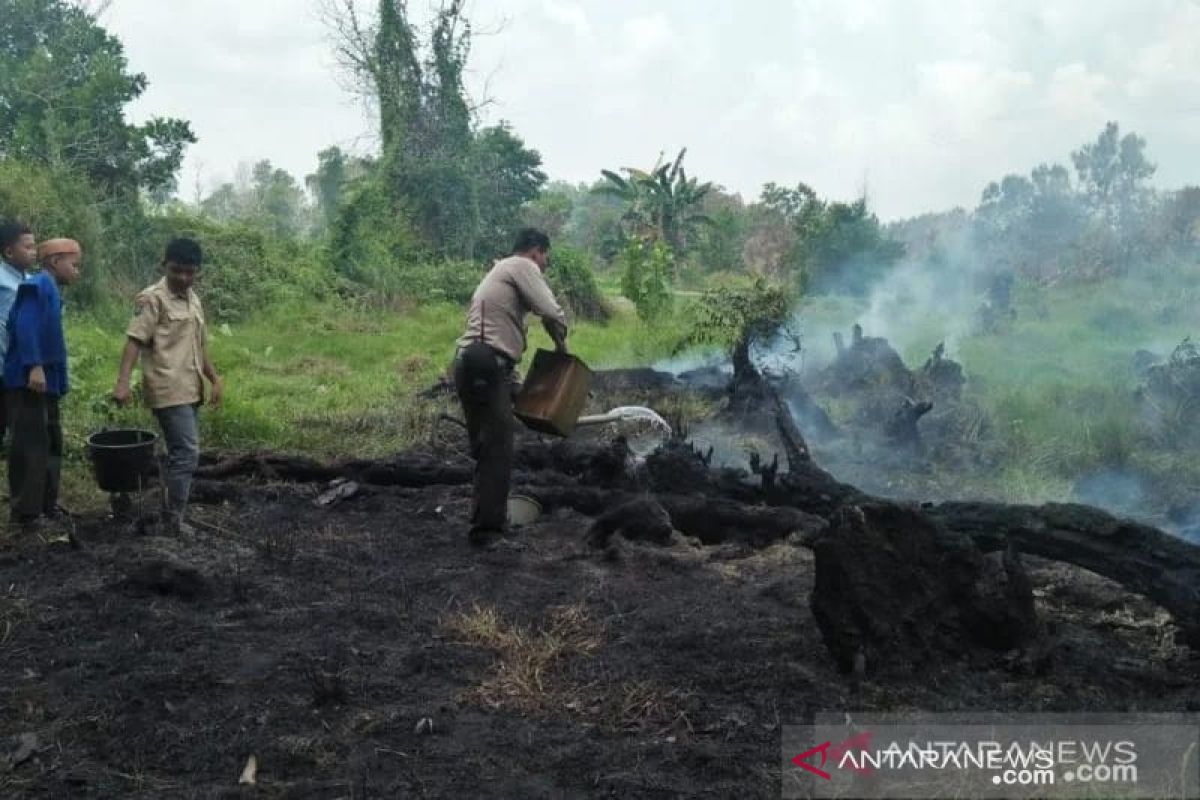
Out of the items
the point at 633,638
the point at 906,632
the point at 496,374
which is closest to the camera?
the point at 906,632

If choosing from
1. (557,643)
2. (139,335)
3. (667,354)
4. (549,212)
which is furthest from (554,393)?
(549,212)

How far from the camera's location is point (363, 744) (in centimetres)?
330

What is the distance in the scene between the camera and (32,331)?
5.62 m

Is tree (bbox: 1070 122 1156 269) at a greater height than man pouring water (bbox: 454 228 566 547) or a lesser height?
greater

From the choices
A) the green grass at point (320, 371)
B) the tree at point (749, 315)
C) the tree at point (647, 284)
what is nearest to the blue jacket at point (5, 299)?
the green grass at point (320, 371)

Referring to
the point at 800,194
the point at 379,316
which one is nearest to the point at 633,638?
the point at 379,316

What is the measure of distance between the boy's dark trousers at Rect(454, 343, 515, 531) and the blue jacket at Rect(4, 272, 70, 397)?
2405mm

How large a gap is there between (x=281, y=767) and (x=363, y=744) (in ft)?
0.89

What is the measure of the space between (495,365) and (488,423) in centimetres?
35

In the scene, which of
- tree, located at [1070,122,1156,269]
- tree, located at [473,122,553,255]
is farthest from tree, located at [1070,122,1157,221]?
tree, located at [473,122,553,255]

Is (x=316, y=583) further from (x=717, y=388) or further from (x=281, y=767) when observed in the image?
(x=717, y=388)

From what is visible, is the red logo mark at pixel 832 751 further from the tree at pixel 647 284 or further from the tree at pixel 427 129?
the tree at pixel 427 129

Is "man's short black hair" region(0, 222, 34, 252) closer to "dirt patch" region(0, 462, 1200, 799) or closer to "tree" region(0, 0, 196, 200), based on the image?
"dirt patch" region(0, 462, 1200, 799)

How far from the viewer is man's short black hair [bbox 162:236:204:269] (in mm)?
5547
